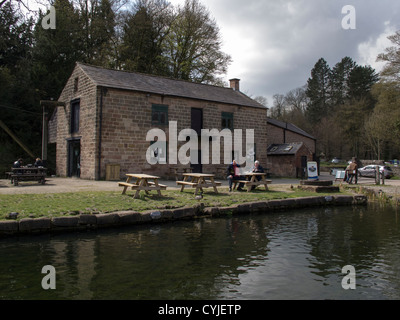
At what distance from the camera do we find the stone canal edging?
24.2ft

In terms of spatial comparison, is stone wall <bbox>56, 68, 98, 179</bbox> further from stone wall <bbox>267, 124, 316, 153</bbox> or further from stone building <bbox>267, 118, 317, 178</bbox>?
stone wall <bbox>267, 124, 316, 153</bbox>

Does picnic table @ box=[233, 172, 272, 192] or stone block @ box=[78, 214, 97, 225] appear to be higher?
picnic table @ box=[233, 172, 272, 192]

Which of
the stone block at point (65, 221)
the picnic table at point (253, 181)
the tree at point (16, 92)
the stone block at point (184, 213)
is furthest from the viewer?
the tree at point (16, 92)

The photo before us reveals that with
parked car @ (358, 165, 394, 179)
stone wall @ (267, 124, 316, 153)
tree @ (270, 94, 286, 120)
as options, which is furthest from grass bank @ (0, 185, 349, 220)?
tree @ (270, 94, 286, 120)

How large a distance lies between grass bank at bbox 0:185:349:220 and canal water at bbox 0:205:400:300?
0.87 metres

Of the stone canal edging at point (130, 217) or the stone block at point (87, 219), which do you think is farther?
the stone block at point (87, 219)

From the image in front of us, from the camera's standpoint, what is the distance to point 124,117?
63.7 feet

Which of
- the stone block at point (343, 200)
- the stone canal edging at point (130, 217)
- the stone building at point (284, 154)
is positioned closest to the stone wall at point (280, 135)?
the stone building at point (284, 154)

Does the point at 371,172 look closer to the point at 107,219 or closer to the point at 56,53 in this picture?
the point at 107,219

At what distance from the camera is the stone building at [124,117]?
1880 centimetres

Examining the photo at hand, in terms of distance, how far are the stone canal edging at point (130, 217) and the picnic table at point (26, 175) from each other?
861cm

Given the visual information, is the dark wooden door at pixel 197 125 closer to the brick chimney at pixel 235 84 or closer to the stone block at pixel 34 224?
the brick chimney at pixel 235 84

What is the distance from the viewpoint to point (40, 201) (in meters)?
9.55
